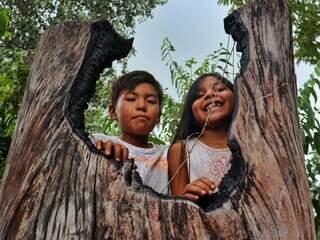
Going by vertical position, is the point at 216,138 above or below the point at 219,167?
above

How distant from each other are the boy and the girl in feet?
0.55

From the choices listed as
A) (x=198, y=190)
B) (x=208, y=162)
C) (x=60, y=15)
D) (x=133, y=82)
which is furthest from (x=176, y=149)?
(x=60, y=15)

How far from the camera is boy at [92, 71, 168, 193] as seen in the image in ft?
11.0

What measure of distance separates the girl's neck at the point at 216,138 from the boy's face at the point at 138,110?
289mm

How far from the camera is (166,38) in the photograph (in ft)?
17.7

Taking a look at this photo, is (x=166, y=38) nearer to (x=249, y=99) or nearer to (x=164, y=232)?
(x=249, y=99)

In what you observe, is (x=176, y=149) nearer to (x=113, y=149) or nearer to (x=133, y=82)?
(x=133, y=82)

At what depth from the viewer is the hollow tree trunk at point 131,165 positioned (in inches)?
78.3


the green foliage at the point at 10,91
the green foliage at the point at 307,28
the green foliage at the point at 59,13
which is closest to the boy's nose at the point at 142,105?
the green foliage at the point at 10,91

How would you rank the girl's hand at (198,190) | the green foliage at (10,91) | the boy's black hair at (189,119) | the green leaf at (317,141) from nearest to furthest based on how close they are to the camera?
1. the girl's hand at (198,190)
2. the boy's black hair at (189,119)
3. the green leaf at (317,141)
4. the green foliage at (10,91)

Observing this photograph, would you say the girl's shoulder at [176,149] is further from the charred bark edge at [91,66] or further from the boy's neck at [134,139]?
the charred bark edge at [91,66]

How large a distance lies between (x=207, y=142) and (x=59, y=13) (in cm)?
936

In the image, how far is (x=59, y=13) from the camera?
39.9ft

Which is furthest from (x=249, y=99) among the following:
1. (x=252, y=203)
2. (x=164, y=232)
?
(x=164, y=232)
